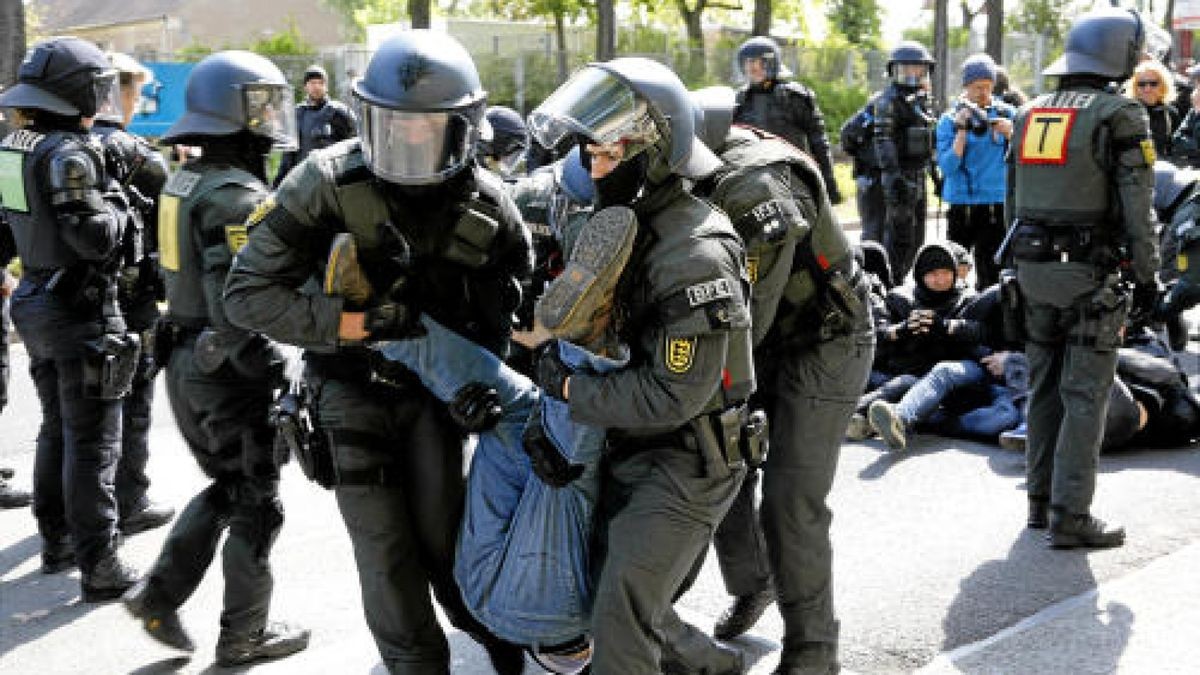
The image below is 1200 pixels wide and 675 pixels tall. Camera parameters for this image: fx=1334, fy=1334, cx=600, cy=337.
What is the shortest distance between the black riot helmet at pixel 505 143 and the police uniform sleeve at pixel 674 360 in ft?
10.8

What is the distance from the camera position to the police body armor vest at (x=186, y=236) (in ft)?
14.0

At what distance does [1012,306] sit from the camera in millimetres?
5562

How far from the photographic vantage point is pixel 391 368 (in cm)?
360

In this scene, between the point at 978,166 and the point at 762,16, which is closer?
the point at 978,166

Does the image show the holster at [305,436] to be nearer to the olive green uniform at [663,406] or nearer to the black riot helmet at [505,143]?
the olive green uniform at [663,406]

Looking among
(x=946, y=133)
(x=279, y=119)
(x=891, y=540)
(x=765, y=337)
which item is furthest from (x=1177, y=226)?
(x=279, y=119)

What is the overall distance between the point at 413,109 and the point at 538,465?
3.14 ft

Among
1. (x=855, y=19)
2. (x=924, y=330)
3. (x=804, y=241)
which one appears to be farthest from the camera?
(x=855, y=19)

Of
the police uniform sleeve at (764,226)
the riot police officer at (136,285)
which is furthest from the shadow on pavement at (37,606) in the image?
the police uniform sleeve at (764,226)

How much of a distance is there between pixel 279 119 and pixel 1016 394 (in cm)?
443

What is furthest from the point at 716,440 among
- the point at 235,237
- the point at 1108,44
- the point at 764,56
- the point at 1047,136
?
the point at 764,56

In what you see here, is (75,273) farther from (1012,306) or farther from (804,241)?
(1012,306)

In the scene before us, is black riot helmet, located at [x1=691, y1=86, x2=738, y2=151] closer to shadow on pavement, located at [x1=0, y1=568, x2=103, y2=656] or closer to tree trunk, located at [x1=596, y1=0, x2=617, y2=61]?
shadow on pavement, located at [x1=0, y1=568, x2=103, y2=656]

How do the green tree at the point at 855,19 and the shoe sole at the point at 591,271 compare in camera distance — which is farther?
the green tree at the point at 855,19
